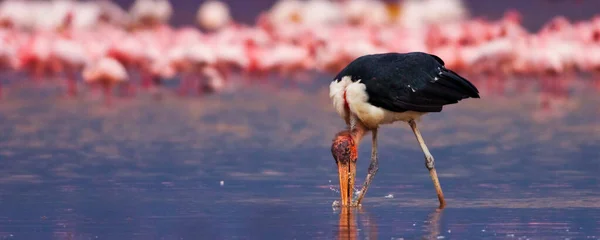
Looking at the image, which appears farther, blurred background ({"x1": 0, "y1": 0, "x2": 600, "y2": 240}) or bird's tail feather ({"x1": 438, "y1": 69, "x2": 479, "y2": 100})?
bird's tail feather ({"x1": 438, "y1": 69, "x2": 479, "y2": 100})

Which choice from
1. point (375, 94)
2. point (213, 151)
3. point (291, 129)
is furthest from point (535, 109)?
point (375, 94)

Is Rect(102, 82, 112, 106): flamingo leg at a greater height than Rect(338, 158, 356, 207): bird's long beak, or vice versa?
Rect(102, 82, 112, 106): flamingo leg

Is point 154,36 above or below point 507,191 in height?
above

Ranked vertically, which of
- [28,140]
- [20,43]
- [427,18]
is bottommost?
[28,140]

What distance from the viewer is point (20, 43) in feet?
67.7

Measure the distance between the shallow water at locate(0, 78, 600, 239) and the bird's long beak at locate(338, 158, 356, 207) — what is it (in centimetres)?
13

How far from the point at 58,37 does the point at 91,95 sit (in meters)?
2.84

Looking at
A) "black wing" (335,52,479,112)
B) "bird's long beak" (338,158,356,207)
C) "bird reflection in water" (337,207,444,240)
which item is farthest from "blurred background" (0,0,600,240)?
"black wing" (335,52,479,112)

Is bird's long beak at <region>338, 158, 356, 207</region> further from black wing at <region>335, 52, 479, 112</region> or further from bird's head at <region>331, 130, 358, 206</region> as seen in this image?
black wing at <region>335, 52, 479, 112</region>

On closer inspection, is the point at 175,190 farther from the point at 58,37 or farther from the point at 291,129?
the point at 58,37

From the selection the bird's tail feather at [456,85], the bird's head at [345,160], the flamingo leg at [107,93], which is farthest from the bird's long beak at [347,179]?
the flamingo leg at [107,93]

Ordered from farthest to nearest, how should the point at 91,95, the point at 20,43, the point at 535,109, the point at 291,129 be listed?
the point at 20,43 → the point at 91,95 → the point at 535,109 → the point at 291,129

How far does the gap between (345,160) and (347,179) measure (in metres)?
0.12

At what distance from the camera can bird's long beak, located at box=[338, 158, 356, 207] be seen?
7.92m
